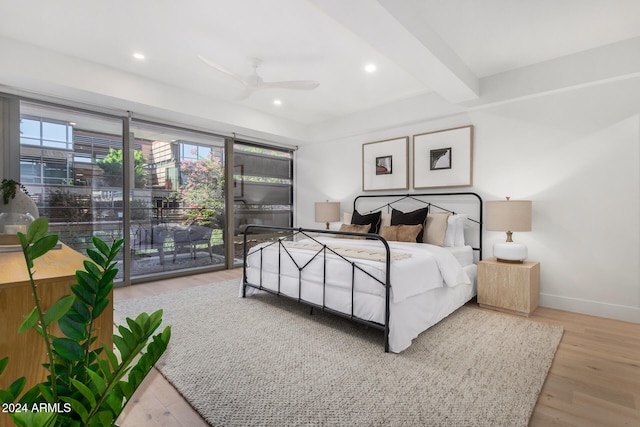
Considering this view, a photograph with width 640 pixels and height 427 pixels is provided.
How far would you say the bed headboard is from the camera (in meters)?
3.96

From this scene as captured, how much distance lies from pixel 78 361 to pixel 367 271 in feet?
6.82

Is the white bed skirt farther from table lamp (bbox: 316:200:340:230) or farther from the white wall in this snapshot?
table lamp (bbox: 316:200:340:230)

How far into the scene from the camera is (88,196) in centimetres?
391

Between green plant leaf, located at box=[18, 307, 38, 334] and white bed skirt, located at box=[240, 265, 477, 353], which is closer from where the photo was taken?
green plant leaf, located at box=[18, 307, 38, 334]

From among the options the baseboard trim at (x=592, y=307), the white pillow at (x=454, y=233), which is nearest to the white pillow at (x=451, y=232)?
the white pillow at (x=454, y=233)

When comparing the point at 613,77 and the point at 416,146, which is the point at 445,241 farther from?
the point at 613,77

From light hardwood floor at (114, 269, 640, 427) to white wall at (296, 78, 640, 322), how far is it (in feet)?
1.83

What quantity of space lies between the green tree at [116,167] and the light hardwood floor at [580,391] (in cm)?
299

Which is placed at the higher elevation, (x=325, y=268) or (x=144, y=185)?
(x=144, y=185)

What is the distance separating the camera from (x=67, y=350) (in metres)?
0.54

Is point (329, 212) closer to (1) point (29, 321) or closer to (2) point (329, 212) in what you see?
(2) point (329, 212)

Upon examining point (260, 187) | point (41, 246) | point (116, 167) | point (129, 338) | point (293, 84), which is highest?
point (293, 84)

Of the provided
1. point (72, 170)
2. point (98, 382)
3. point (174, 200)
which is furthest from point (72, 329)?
point (174, 200)

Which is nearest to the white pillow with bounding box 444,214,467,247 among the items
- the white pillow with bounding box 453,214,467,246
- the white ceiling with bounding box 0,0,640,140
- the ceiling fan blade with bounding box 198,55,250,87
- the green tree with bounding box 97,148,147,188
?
the white pillow with bounding box 453,214,467,246
